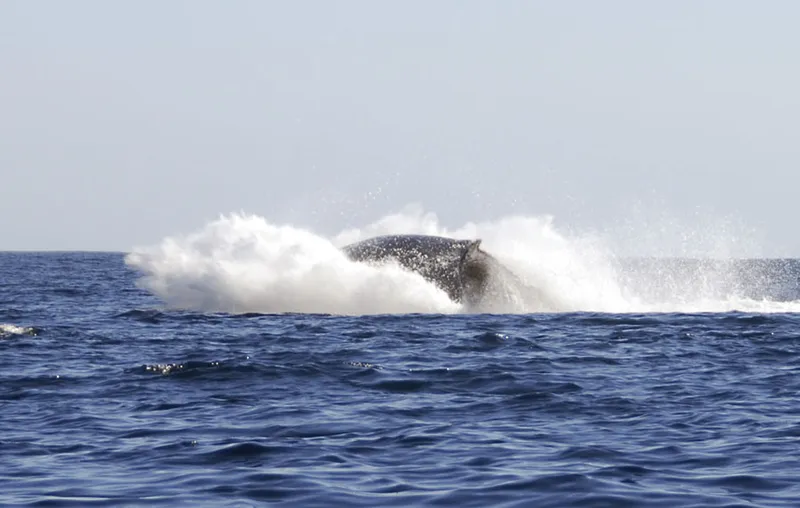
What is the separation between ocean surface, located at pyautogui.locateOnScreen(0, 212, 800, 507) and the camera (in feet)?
34.7

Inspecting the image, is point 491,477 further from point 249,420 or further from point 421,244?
point 421,244

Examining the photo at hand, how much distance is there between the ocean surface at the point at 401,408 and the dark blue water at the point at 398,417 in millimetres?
40

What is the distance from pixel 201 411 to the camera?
14039 millimetres

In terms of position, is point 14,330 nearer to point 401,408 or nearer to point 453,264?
point 453,264

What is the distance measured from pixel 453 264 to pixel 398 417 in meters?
14.4

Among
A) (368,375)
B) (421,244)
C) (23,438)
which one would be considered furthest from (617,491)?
(421,244)

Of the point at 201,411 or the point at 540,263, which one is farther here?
the point at 540,263

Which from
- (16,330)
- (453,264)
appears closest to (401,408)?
(16,330)

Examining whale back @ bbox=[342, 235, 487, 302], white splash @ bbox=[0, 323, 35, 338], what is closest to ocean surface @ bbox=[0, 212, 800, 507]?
white splash @ bbox=[0, 323, 35, 338]

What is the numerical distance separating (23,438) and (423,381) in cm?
541

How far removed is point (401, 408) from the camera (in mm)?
14227

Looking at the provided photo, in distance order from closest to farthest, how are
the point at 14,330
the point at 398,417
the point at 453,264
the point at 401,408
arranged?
the point at 398,417, the point at 401,408, the point at 14,330, the point at 453,264

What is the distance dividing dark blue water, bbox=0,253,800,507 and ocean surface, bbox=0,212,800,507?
40mm

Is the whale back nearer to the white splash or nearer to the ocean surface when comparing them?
the ocean surface
